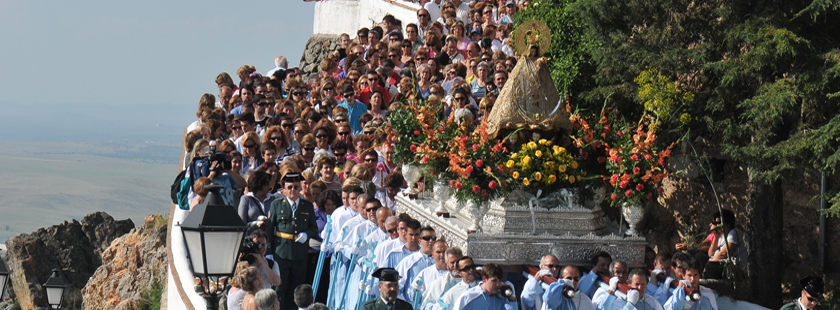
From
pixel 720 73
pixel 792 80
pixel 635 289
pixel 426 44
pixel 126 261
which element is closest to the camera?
pixel 635 289

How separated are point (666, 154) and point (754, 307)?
5.85ft

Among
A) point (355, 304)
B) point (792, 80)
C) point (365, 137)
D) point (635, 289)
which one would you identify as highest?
point (792, 80)

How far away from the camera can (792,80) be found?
9.89 meters

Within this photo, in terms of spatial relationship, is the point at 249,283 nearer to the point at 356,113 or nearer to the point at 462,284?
the point at 462,284

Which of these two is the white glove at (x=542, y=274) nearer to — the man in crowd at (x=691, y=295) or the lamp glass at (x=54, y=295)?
the man in crowd at (x=691, y=295)

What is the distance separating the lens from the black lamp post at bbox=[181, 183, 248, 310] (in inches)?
234

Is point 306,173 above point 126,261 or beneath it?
above

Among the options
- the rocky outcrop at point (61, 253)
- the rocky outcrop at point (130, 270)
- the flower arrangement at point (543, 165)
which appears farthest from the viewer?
the rocky outcrop at point (61, 253)

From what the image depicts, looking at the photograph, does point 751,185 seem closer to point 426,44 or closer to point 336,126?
point 336,126

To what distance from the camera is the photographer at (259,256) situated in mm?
8898

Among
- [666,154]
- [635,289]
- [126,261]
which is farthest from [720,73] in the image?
[126,261]

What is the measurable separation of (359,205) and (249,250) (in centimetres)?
162

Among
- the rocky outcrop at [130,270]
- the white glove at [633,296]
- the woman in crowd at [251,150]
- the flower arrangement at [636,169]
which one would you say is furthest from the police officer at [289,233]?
the rocky outcrop at [130,270]

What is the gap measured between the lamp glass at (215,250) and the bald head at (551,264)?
337cm
